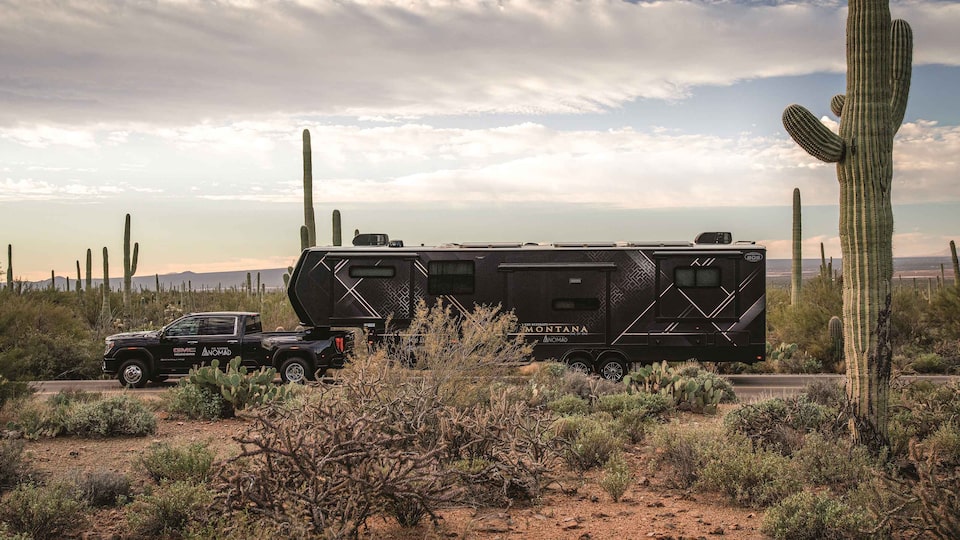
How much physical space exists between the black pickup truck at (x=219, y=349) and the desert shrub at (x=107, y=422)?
536cm

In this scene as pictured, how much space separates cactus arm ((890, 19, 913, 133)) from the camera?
36.3ft

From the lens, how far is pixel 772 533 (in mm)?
7859

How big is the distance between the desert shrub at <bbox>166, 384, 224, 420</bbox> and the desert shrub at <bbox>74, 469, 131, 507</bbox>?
181 inches

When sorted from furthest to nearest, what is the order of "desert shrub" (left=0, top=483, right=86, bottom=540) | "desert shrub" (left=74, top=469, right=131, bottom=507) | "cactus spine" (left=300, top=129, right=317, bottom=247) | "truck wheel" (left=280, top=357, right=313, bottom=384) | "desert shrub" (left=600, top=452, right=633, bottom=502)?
"cactus spine" (left=300, top=129, right=317, bottom=247), "truck wheel" (left=280, top=357, right=313, bottom=384), "desert shrub" (left=600, top=452, right=633, bottom=502), "desert shrub" (left=74, top=469, right=131, bottom=507), "desert shrub" (left=0, top=483, right=86, bottom=540)

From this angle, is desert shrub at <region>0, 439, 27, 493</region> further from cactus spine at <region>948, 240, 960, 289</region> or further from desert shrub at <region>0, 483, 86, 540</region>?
cactus spine at <region>948, 240, 960, 289</region>

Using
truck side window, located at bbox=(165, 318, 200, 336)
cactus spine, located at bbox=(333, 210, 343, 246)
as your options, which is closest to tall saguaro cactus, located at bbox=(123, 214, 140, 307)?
cactus spine, located at bbox=(333, 210, 343, 246)

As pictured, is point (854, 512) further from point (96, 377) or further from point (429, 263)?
point (96, 377)

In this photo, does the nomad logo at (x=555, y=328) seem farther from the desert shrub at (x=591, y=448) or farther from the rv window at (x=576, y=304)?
the desert shrub at (x=591, y=448)

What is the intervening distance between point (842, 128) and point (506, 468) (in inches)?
246

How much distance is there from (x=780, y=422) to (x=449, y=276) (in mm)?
8885

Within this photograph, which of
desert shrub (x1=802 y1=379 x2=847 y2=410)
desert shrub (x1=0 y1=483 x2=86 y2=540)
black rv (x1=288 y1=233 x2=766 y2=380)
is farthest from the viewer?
black rv (x1=288 y1=233 x2=766 y2=380)

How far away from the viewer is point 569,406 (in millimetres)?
13227

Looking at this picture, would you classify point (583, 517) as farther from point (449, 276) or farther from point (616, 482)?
point (449, 276)

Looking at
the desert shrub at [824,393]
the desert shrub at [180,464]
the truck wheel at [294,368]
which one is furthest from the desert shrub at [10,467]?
the desert shrub at [824,393]
